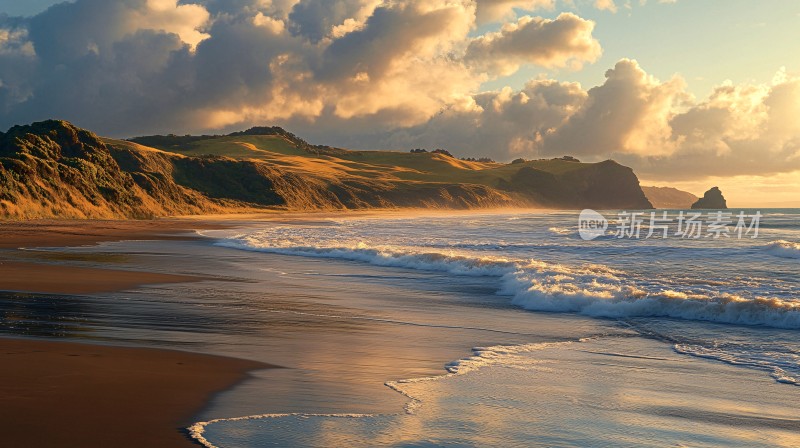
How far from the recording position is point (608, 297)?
1616cm

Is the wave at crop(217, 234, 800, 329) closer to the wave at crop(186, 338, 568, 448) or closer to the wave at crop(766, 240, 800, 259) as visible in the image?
the wave at crop(186, 338, 568, 448)

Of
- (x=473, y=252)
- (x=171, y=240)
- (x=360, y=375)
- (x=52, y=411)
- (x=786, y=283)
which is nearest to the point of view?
(x=52, y=411)

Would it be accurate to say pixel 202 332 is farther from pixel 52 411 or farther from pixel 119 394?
pixel 52 411

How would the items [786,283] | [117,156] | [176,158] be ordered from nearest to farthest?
[786,283], [117,156], [176,158]

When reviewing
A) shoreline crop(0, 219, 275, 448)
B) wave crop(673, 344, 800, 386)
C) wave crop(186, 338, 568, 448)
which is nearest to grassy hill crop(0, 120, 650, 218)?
shoreline crop(0, 219, 275, 448)

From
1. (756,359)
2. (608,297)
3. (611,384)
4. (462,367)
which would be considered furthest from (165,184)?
(611,384)

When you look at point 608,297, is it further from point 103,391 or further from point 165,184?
point 165,184

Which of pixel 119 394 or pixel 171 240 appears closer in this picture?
pixel 119 394

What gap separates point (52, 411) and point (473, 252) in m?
25.9

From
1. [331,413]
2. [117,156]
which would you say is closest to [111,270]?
[331,413]

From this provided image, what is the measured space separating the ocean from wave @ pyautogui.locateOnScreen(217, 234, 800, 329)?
4 centimetres

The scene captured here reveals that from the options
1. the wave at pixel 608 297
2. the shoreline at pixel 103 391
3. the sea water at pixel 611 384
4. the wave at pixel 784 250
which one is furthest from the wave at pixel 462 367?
the wave at pixel 784 250

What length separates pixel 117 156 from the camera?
342 ft

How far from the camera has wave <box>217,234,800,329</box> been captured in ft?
46.5
